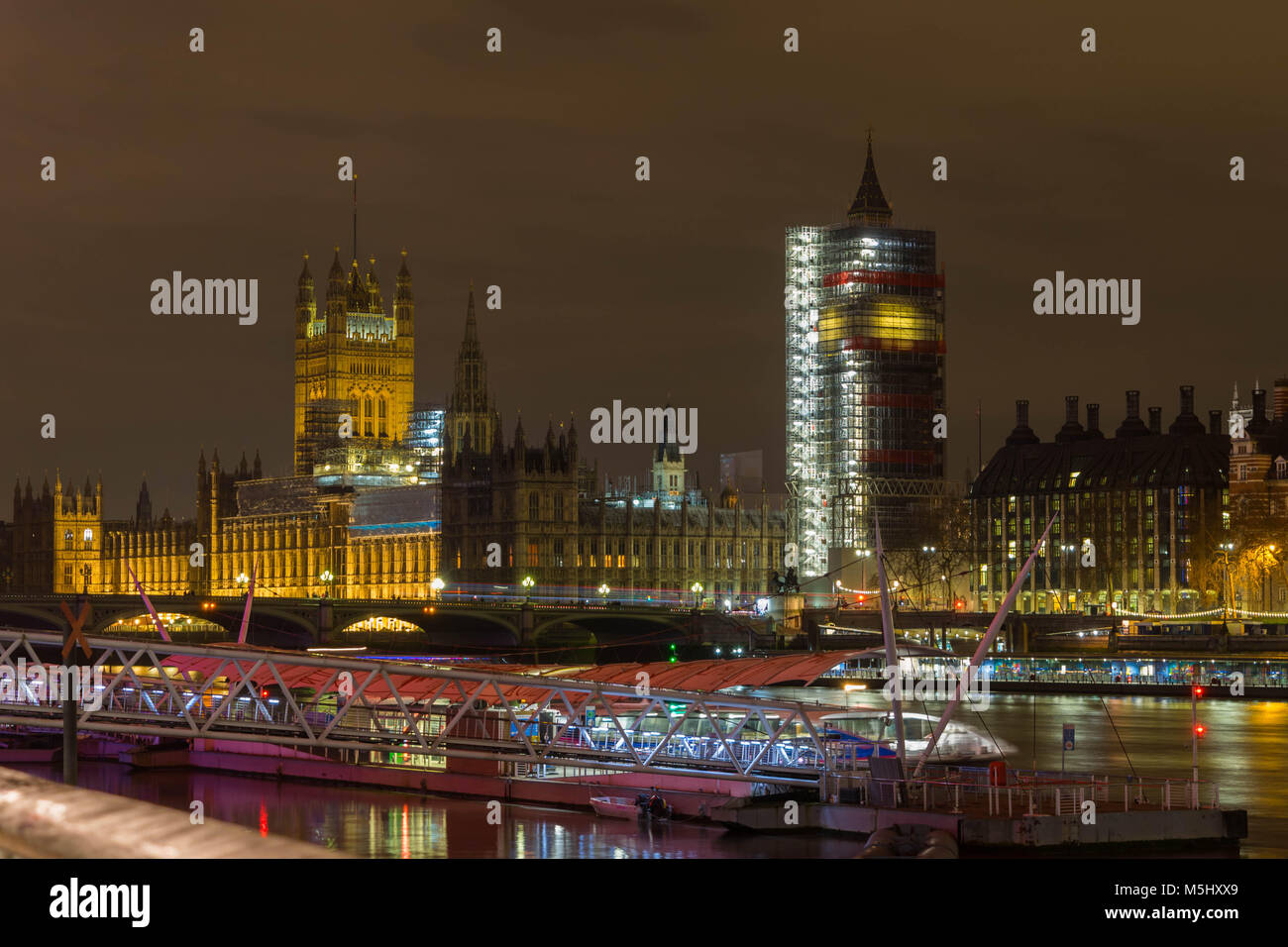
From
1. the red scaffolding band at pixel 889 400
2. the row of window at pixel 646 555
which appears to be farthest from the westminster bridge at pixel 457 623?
the red scaffolding band at pixel 889 400

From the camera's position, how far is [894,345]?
160 m

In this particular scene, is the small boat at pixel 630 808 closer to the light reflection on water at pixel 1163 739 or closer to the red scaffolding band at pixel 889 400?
the light reflection on water at pixel 1163 739

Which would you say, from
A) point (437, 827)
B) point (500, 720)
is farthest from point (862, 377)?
point (437, 827)

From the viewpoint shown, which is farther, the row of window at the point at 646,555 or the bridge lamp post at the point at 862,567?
the bridge lamp post at the point at 862,567

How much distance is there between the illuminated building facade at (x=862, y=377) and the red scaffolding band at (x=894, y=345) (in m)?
A: 0.08

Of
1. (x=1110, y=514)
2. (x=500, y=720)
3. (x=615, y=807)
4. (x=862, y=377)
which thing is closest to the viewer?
(x=615, y=807)

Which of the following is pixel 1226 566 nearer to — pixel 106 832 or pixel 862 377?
pixel 862 377

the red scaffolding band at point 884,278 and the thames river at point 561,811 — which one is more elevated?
the red scaffolding band at point 884,278

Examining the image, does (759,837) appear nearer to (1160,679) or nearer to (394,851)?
(394,851)

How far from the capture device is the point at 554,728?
4994 centimetres

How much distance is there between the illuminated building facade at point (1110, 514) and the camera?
147 meters

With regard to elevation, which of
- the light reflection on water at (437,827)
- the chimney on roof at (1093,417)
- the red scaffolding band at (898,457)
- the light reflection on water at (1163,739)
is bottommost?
the light reflection on water at (1163,739)

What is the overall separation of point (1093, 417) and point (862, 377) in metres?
23.9
